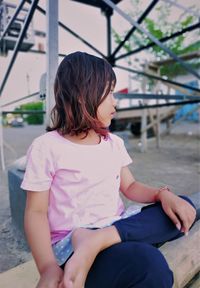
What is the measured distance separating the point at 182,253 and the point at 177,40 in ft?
26.3

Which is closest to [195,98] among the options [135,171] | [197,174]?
[197,174]

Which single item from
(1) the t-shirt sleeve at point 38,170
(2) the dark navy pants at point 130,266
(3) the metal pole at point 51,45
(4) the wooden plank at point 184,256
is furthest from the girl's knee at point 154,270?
(3) the metal pole at point 51,45

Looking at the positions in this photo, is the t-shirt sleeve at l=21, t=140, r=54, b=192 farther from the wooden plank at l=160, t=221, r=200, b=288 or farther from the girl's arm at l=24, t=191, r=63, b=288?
the wooden plank at l=160, t=221, r=200, b=288

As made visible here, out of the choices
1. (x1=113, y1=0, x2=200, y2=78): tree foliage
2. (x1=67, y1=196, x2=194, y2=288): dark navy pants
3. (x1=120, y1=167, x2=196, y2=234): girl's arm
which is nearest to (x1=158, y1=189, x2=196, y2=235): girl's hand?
(x1=120, y1=167, x2=196, y2=234): girl's arm

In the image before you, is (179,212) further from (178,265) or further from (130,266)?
(178,265)

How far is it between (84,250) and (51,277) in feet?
0.26

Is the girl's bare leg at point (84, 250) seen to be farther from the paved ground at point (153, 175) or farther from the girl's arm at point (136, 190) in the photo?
the paved ground at point (153, 175)

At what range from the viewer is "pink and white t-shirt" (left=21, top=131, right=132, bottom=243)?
0.66 metres

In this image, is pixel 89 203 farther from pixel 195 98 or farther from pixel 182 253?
pixel 195 98

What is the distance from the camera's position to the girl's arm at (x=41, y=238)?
0.52 m

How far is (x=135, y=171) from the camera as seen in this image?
271 centimetres

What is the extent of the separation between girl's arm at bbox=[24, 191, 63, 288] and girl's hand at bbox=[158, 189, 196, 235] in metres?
0.29

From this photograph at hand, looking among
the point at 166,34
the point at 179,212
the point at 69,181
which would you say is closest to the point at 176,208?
the point at 179,212

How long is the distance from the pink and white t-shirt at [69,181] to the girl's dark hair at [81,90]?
0.19ft
